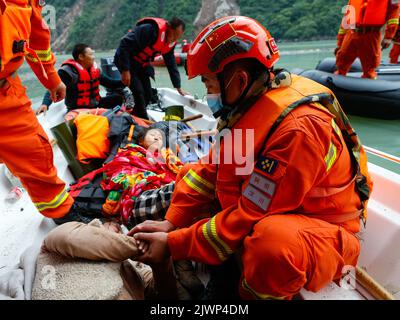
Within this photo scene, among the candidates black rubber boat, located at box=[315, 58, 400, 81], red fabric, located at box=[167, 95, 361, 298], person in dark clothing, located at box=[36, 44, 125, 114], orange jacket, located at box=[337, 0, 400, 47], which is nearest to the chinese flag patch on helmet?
red fabric, located at box=[167, 95, 361, 298]

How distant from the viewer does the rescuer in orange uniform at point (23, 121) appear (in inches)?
51.8

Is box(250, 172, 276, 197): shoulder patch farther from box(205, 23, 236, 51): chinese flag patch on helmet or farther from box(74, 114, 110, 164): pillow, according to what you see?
box(74, 114, 110, 164): pillow

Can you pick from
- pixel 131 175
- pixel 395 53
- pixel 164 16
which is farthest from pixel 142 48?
pixel 164 16

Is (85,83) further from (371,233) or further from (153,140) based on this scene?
(371,233)

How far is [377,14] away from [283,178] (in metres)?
4.37

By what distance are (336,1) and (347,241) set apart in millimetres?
30777

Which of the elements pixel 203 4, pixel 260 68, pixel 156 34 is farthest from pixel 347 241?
pixel 203 4

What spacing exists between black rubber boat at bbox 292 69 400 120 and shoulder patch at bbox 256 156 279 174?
156 inches

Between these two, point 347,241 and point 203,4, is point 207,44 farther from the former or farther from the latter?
point 203,4

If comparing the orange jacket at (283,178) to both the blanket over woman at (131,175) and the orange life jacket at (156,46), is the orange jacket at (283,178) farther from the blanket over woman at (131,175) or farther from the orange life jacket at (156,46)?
the orange life jacket at (156,46)

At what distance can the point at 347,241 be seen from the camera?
3.34ft

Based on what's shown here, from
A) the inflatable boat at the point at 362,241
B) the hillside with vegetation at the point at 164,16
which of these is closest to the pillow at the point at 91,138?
the inflatable boat at the point at 362,241

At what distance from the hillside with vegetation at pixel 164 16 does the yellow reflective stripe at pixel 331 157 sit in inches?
1144

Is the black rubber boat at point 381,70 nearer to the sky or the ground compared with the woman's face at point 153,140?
nearer to the ground
